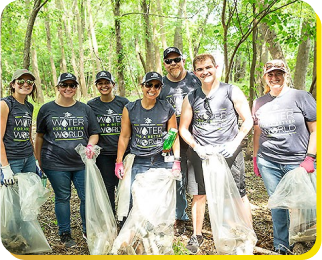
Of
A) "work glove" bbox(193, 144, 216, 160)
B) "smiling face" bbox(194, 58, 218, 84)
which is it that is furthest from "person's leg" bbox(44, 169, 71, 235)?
"smiling face" bbox(194, 58, 218, 84)

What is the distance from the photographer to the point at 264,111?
7.56ft

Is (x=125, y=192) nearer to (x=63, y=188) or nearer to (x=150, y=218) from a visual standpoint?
(x=150, y=218)

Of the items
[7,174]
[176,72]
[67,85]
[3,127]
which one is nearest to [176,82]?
[176,72]

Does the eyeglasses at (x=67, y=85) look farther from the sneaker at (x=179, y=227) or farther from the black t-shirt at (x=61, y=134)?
the sneaker at (x=179, y=227)

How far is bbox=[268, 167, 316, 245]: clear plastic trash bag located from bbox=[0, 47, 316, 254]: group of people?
7 centimetres

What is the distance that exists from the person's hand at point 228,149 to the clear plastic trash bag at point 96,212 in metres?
1.06

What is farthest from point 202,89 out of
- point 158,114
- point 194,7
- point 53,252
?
point 194,7

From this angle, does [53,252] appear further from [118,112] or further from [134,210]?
[118,112]

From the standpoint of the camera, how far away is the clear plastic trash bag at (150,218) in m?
2.26

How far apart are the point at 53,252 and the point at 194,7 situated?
1113 cm

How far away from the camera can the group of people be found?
7.32 ft

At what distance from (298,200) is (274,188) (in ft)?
0.63

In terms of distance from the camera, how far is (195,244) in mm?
2486

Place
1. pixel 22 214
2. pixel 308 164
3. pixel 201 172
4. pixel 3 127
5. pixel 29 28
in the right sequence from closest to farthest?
pixel 308 164 → pixel 3 127 → pixel 22 214 → pixel 201 172 → pixel 29 28
